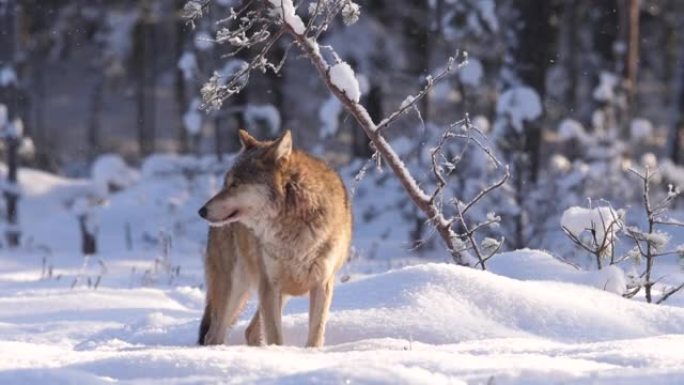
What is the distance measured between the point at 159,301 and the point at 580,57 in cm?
3801

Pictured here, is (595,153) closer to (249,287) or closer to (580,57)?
(249,287)

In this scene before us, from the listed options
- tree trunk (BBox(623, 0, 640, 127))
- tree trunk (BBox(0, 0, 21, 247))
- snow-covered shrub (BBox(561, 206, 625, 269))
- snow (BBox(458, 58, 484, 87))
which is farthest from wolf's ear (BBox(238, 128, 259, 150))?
tree trunk (BBox(623, 0, 640, 127))

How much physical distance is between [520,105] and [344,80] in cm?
1251

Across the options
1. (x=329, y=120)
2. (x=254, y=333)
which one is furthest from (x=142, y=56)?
(x=254, y=333)

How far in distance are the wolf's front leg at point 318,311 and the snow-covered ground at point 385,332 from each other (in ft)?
0.41

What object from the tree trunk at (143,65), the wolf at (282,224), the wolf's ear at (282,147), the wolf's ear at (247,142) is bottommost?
Result: the wolf at (282,224)

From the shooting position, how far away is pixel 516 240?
58.6 feet

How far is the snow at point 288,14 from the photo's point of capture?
8336 mm

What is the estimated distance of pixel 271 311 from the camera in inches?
281

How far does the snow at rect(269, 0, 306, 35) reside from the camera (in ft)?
27.3

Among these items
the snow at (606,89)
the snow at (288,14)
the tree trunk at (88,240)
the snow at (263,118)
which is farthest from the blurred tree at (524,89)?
the snow at (288,14)

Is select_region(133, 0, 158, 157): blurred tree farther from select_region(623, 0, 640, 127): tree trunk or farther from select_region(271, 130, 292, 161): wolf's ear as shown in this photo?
select_region(271, 130, 292, 161): wolf's ear

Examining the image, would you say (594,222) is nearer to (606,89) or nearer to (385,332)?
(385,332)

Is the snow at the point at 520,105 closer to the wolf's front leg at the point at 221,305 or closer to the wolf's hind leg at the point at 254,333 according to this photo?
the wolf's hind leg at the point at 254,333
